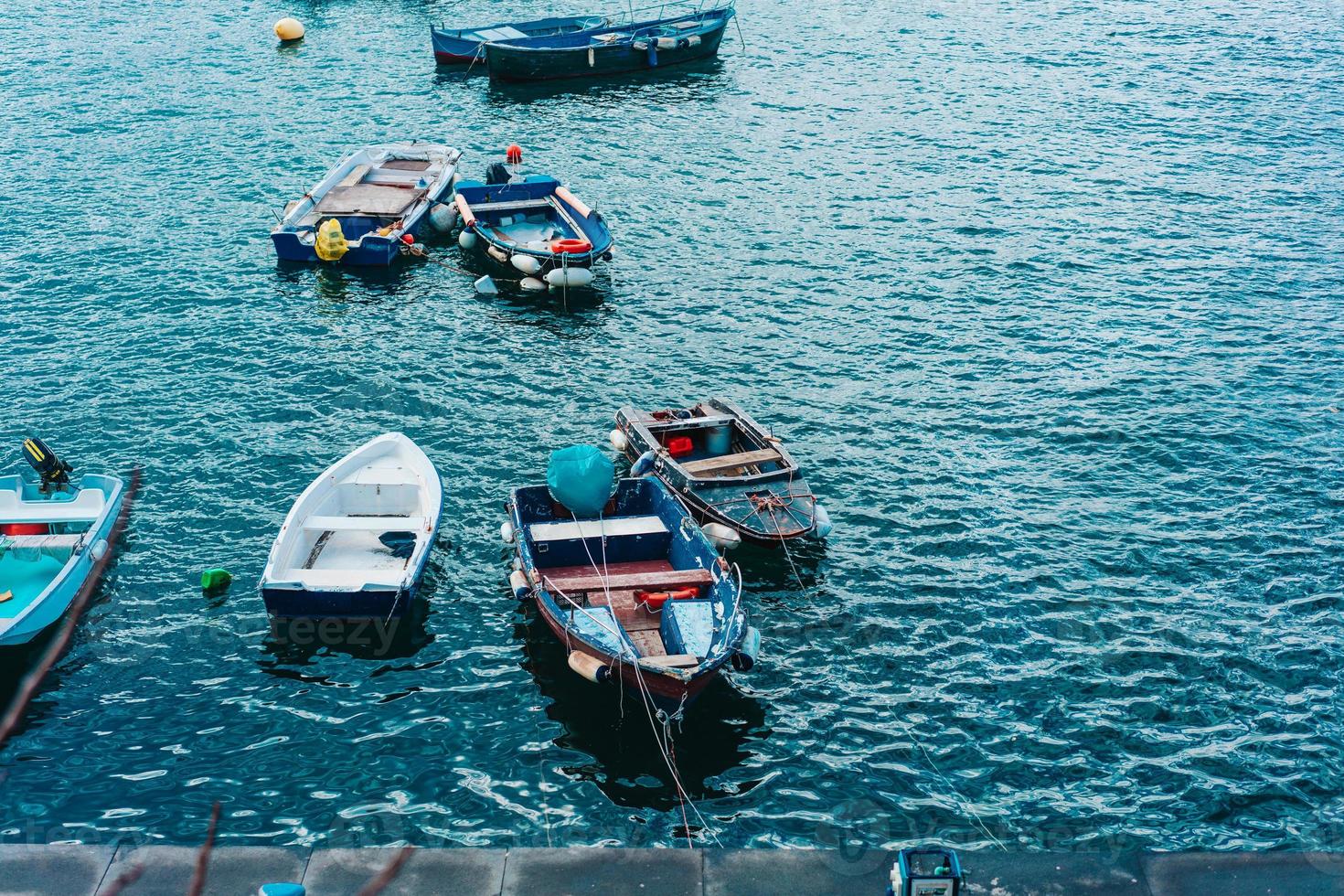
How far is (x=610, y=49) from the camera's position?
56531mm

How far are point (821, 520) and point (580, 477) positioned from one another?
5239mm

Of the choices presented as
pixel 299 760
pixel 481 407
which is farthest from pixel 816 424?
pixel 299 760

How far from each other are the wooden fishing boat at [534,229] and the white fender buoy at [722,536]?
13576 mm

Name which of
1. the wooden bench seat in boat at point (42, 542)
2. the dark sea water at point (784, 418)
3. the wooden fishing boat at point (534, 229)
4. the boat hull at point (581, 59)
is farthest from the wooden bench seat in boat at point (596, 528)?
the boat hull at point (581, 59)

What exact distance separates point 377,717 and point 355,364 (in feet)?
47.4

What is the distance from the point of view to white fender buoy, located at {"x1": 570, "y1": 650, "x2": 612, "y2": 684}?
20.2 metres

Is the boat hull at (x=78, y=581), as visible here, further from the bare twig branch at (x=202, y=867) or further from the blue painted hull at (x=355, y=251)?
the blue painted hull at (x=355, y=251)

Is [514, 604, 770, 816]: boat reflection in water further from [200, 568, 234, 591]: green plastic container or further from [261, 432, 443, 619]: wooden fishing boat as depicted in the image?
[200, 568, 234, 591]: green plastic container

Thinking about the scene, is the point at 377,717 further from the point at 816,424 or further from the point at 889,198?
the point at 889,198

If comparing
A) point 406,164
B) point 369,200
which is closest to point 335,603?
point 369,200

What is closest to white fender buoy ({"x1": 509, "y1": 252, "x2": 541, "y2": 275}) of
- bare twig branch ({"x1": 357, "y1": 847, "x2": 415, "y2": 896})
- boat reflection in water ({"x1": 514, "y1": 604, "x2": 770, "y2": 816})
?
boat reflection in water ({"x1": 514, "y1": 604, "x2": 770, "y2": 816})

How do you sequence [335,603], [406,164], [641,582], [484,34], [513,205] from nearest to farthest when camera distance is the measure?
[335,603], [641,582], [513,205], [406,164], [484,34]

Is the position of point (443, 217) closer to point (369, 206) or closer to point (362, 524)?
point (369, 206)

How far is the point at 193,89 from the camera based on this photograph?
55.2 meters
